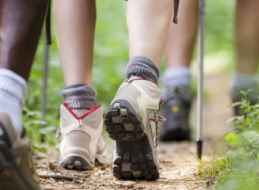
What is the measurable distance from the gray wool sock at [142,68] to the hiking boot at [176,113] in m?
1.29

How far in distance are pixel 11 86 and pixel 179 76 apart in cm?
180

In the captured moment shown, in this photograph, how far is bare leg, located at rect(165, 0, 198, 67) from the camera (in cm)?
239

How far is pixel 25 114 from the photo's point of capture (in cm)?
180

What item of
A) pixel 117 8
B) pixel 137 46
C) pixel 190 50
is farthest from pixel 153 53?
pixel 117 8

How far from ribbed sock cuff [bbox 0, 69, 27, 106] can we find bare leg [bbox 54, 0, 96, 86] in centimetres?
61

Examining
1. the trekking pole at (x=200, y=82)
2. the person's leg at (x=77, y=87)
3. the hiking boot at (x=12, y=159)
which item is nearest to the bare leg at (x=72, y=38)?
the person's leg at (x=77, y=87)

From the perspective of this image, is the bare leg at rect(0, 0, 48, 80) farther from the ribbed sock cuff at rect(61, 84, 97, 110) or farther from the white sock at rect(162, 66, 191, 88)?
the white sock at rect(162, 66, 191, 88)

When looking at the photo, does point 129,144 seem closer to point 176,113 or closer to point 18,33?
point 18,33

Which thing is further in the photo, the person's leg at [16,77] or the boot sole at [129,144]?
the boot sole at [129,144]

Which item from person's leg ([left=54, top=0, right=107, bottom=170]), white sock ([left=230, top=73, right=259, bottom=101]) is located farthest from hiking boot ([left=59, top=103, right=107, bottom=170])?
white sock ([left=230, top=73, right=259, bottom=101])

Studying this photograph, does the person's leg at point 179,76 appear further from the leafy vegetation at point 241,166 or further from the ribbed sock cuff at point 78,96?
the ribbed sock cuff at point 78,96

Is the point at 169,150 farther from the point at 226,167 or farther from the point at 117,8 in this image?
the point at 117,8

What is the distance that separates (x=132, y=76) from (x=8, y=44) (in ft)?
1.55

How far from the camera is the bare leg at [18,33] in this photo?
672 millimetres
